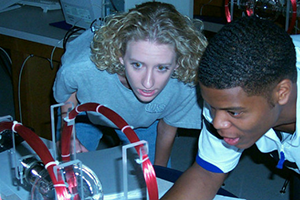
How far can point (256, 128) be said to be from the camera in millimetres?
899

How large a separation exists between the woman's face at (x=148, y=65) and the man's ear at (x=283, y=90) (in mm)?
367

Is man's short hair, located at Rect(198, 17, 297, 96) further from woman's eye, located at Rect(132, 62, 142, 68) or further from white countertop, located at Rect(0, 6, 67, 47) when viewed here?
white countertop, located at Rect(0, 6, 67, 47)

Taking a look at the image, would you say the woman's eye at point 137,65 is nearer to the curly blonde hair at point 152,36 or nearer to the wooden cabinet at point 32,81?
the curly blonde hair at point 152,36

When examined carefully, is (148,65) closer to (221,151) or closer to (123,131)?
(221,151)

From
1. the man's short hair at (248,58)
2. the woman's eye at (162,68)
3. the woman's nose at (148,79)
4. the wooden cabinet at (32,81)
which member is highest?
the man's short hair at (248,58)

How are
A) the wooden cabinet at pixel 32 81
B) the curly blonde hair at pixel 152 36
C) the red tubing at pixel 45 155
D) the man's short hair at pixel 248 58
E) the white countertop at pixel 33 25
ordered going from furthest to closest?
the wooden cabinet at pixel 32 81 → the white countertop at pixel 33 25 → the curly blonde hair at pixel 152 36 → the man's short hair at pixel 248 58 → the red tubing at pixel 45 155

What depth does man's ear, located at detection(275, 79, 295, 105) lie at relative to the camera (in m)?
0.86

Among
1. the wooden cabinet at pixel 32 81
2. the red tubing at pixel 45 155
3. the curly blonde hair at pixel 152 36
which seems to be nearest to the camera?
the red tubing at pixel 45 155

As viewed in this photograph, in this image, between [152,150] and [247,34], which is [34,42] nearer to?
[152,150]


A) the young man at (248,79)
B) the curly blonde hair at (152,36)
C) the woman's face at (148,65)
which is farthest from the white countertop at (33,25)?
the young man at (248,79)

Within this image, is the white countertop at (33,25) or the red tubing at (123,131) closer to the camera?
the red tubing at (123,131)

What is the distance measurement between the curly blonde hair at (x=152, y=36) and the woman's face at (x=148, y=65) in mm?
23

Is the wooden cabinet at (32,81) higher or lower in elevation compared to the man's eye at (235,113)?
lower

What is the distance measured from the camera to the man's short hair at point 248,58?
81 cm
